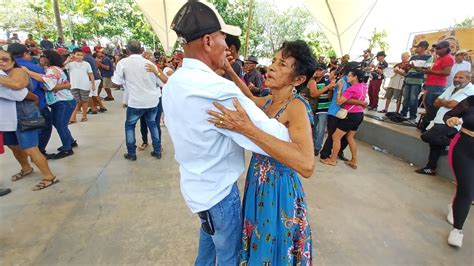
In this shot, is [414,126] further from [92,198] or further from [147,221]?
[92,198]

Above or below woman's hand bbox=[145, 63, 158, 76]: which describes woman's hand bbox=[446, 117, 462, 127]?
below

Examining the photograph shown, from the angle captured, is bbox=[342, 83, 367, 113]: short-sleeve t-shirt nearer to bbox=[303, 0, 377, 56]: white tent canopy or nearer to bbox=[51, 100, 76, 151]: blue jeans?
bbox=[51, 100, 76, 151]: blue jeans

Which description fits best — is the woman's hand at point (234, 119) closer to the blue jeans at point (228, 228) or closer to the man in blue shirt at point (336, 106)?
the blue jeans at point (228, 228)

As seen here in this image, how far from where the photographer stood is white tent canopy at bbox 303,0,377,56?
11227mm

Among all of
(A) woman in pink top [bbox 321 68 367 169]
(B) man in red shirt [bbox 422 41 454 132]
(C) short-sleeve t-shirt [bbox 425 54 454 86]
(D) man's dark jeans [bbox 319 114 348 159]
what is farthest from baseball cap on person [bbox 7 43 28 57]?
(C) short-sleeve t-shirt [bbox 425 54 454 86]

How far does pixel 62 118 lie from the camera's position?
4.10m

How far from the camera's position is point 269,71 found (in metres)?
1.36

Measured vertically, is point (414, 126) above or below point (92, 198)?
above

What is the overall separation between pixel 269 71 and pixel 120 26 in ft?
93.3

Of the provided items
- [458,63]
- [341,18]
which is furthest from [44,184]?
[341,18]

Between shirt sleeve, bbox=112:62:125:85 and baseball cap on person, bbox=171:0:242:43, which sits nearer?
baseball cap on person, bbox=171:0:242:43

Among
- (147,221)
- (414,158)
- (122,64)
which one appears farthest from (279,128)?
(414,158)

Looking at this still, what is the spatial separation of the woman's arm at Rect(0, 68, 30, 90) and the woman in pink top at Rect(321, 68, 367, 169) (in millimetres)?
4050

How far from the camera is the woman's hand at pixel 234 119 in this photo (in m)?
0.92
